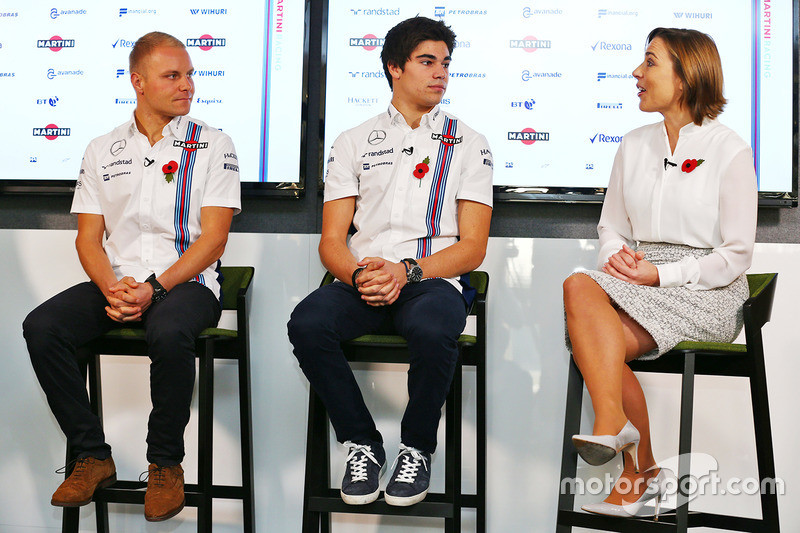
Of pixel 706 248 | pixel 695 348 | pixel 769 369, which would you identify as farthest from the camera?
pixel 769 369

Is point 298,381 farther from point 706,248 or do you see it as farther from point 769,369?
point 769,369

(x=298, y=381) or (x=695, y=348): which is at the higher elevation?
(x=695, y=348)

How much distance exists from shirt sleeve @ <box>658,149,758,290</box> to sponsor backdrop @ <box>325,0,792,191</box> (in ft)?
2.13

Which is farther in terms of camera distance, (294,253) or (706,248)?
(294,253)

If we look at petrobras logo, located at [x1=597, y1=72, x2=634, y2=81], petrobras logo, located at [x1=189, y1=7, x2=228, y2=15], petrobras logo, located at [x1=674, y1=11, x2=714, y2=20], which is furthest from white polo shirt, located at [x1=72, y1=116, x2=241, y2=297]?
petrobras logo, located at [x1=674, y1=11, x2=714, y2=20]

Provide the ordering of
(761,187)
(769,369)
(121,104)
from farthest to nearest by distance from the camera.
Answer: (121,104) < (761,187) < (769,369)

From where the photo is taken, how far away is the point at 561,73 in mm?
2654

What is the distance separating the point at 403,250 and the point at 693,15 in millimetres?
1382

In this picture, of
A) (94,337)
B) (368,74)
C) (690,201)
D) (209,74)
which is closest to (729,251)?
(690,201)

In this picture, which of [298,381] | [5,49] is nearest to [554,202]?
[298,381]

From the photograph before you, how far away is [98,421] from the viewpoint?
2.10 meters

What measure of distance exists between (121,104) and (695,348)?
215 centimetres

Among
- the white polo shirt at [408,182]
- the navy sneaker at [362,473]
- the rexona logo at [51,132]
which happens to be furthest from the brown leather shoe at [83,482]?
the rexona logo at [51,132]

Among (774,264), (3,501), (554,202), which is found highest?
(554,202)
